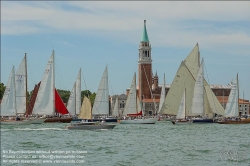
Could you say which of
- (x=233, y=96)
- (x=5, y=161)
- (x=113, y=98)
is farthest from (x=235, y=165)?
(x=113, y=98)

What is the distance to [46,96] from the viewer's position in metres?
50.4

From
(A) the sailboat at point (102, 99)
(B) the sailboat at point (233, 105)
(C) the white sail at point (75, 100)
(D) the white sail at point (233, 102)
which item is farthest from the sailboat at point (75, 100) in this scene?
(D) the white sail at point (233, 102)

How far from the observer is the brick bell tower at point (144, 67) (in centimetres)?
10126

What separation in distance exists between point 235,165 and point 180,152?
523 cm

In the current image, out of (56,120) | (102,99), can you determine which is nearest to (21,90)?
(56,120)

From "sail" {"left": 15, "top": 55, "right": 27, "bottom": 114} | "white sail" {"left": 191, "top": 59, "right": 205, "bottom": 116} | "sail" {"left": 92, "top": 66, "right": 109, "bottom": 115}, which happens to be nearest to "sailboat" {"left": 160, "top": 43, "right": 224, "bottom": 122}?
"white sail" {"left": 191, "top": 59, "right": 205, "bottom": 116}

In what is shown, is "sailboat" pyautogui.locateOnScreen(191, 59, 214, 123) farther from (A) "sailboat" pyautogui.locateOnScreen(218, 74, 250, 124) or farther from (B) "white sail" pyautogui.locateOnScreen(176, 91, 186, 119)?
(A) "sailboat" pyautogui.locateOnScreen(218, 74, 250, 124)

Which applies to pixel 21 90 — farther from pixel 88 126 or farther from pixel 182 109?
pixel 182 109

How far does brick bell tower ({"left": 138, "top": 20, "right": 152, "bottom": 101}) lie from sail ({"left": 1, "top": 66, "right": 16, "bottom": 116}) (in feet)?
172

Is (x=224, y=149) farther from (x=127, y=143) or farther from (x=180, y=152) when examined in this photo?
(x=127, y=143)

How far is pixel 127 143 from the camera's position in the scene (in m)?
28.0

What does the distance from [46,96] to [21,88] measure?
89.3 inches

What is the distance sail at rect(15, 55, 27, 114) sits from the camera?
49469mm

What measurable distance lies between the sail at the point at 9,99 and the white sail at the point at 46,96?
82.2 inches
